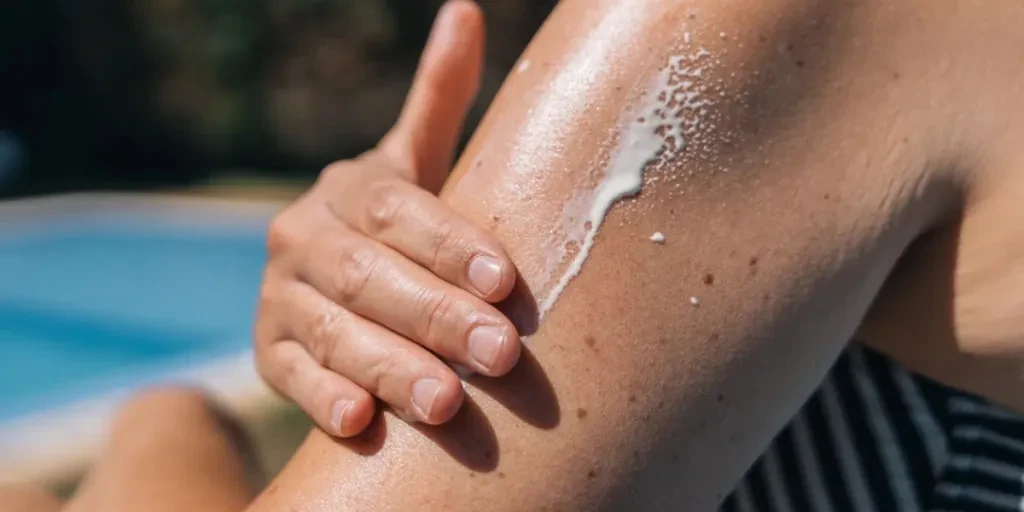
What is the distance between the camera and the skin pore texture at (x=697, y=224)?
498 millimetres

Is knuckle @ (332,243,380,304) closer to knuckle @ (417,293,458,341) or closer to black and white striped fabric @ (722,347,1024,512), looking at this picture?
knuckle @ (417,293,458,341)

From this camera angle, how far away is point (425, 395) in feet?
1.68

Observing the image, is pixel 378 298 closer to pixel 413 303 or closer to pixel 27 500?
pixel 413 303

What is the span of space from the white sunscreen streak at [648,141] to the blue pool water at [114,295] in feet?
7.96

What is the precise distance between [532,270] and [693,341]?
0.33 ft

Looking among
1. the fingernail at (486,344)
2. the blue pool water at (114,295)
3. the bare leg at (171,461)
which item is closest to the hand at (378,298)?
the fingernail at (486,344)

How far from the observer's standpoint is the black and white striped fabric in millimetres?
604

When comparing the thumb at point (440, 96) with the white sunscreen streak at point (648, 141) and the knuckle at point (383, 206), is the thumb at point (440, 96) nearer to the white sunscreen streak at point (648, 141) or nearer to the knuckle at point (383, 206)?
the knuckle at point (383, 206)

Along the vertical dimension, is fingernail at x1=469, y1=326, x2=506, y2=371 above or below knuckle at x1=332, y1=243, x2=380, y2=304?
above

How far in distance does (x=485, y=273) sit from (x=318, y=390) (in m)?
0.17

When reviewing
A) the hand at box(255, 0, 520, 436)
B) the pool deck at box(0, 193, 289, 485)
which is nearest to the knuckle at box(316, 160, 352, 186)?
the hand at box(255, 0, 520, 436)

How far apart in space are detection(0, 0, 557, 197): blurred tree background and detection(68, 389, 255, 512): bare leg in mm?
3564

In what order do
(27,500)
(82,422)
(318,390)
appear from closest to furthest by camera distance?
A: (318,390)
(27,500)
(82,422)

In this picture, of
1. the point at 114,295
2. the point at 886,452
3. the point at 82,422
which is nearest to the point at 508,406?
the point at 886,452
